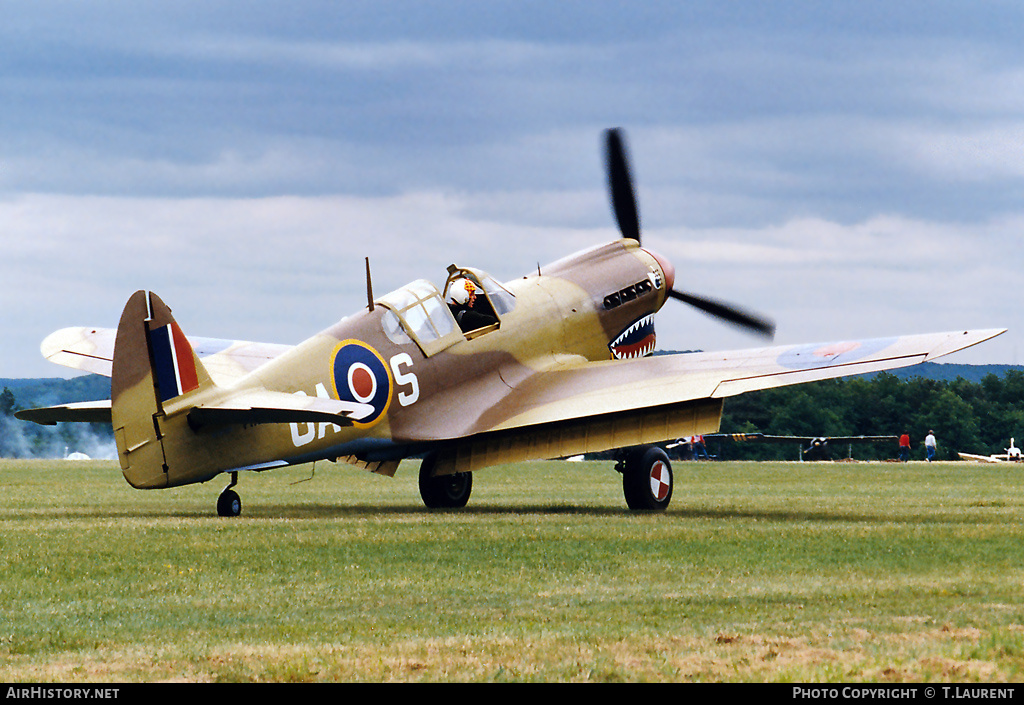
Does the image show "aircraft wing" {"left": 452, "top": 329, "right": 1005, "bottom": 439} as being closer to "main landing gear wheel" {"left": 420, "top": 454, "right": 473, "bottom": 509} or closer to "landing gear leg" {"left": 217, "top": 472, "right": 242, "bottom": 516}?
"main landing gear wheel" {"left": 420, "top": 454, "right": 473, "bottom": 509}

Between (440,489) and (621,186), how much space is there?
8015 millimetres

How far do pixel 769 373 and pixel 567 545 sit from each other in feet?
18.5

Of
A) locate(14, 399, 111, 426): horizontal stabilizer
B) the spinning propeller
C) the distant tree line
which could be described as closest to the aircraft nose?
the spinning propeller

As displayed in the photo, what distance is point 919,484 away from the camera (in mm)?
27953

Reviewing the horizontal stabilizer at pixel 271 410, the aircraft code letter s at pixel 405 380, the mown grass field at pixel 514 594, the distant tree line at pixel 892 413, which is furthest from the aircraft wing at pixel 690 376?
the distant tree line at pixel 892 413

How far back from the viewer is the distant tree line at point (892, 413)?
99.6 m

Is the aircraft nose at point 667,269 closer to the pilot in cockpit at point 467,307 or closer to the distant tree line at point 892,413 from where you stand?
the pilot in cockpit at point 467,307

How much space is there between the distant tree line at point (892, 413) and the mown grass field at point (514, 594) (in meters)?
80.1

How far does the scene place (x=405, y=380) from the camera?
711 inches

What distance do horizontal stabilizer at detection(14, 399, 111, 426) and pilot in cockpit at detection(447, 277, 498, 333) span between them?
5.05 metres

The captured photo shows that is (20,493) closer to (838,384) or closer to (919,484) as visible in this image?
(919,484)

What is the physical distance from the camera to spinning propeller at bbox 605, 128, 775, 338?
79.2 feet

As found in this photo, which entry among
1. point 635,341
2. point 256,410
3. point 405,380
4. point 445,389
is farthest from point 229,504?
point 635,341

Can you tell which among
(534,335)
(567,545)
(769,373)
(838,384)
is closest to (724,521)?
(769,373)
